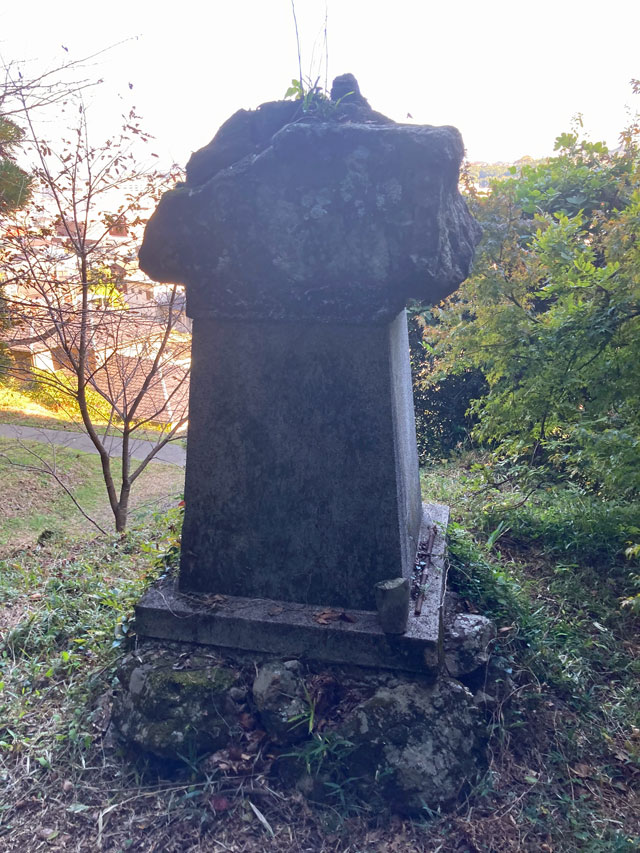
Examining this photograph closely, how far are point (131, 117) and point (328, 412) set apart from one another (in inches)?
178

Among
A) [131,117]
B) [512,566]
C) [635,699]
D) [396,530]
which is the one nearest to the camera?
[396,530]

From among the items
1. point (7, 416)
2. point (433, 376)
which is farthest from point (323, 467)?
point (7, 416)

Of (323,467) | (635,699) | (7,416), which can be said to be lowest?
(7,416)

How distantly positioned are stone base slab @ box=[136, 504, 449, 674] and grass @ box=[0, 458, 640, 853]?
0.33m

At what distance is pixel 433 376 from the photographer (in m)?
5.03

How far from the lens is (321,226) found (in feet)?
7.27

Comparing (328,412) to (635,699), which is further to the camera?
(635,699)

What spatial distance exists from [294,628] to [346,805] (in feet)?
1.94

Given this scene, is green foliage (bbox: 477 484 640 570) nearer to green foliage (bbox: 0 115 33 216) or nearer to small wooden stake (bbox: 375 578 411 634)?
small wooden stake (bbox: 375 578 411 634)

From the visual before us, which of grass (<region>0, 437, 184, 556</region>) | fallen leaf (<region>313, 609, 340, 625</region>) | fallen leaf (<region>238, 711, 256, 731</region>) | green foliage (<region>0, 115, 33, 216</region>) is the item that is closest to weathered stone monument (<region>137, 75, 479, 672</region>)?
fallen leaf (<region>313, 609, 340, 625</region>)

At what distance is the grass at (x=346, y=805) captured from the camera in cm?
194

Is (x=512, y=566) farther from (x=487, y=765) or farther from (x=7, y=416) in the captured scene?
(x=7, y=416)

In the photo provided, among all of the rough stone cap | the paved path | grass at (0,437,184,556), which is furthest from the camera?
the paved path

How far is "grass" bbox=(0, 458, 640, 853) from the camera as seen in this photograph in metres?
1.94
